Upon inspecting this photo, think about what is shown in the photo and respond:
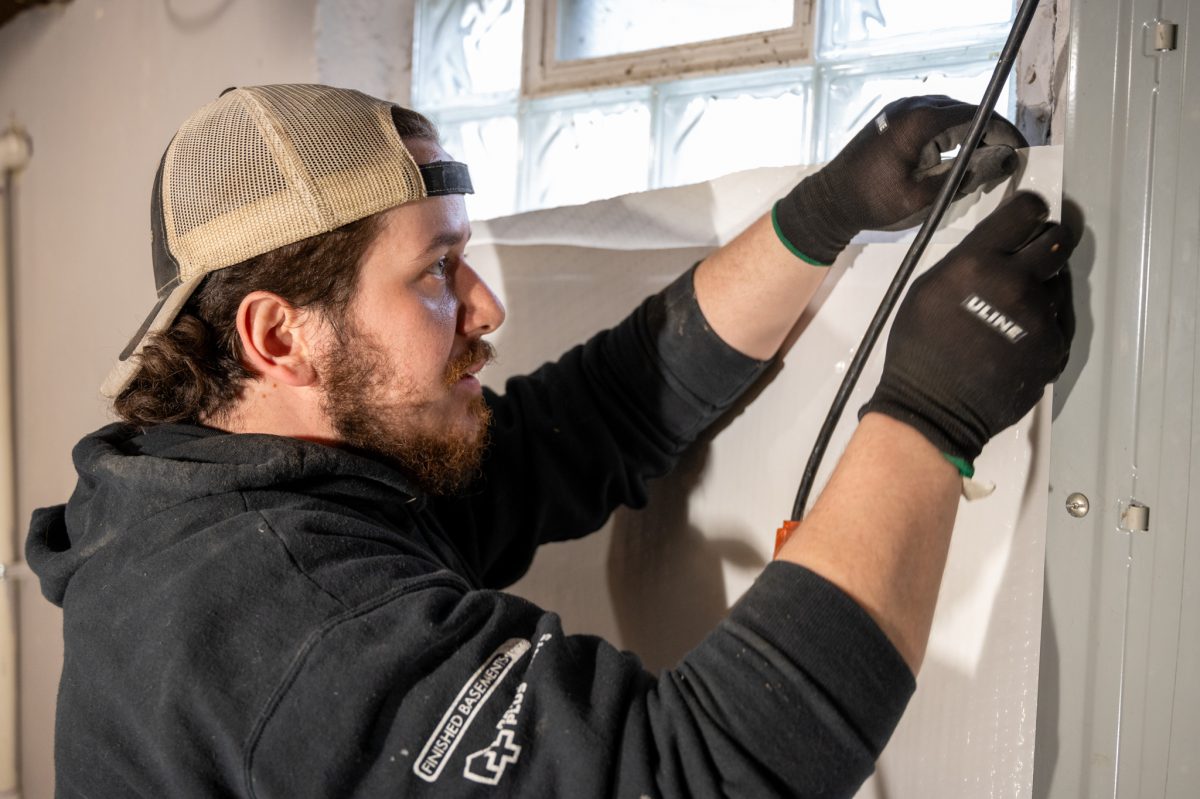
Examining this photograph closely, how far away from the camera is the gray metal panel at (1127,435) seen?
30.1 inches

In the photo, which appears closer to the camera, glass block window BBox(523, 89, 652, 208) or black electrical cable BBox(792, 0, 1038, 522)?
black electrical cable BBox(792, 0, 1038, 522)

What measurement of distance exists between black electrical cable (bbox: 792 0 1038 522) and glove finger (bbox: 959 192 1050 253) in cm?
4

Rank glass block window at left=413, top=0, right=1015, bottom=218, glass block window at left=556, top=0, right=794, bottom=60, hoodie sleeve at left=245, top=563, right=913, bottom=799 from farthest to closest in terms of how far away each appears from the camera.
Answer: glass block window at left=556, top=0, right=794, bottom=60 < glass block window at left=413, top=0, right=1015, bottom=218 < hoodie sleeve at left=245, top=563, right=913, bottom=799

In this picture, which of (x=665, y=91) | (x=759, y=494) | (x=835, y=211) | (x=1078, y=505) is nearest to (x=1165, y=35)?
(x=835, y=211)

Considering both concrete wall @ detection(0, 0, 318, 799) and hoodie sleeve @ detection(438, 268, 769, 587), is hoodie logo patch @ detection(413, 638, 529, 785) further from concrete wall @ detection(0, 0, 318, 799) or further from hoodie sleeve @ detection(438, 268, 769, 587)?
concrete wall @ detection(0, 0, 318, 799)

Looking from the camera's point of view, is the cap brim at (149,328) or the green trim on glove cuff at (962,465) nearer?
the green trim on glove cuff at (962,465)

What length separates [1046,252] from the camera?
752mm

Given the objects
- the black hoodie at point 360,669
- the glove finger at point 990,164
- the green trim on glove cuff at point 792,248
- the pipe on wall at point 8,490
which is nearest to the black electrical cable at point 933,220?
the glove finger at point 990,164

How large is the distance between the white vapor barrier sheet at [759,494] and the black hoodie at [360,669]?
262 mm

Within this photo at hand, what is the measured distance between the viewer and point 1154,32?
2.51 ft

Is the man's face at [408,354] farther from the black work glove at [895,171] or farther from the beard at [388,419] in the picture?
the black work glove at [895,171]

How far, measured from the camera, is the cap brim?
2.95ft

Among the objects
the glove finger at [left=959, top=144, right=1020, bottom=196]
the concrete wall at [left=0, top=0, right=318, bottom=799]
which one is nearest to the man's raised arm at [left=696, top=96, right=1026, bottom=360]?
the glove finger at [left=959, top=144, right=1020, bottom=196]

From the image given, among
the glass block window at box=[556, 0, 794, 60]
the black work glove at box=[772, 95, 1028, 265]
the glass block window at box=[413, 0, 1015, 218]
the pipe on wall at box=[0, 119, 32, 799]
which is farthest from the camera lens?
the pipe on wall at box=[0, 119, 32, 799]
